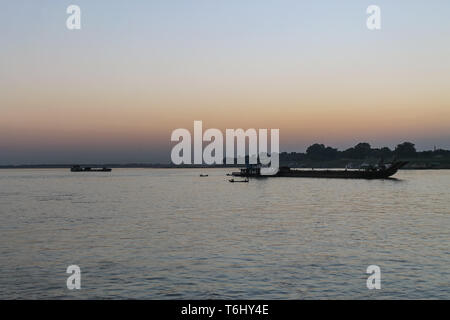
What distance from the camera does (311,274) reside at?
24.1 metres

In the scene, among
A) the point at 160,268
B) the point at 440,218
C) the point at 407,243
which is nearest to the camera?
the point at 160,268

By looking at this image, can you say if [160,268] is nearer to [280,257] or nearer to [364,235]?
[280,257]

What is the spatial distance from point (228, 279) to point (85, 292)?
6.70 metres

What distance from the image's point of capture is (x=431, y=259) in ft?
91.7

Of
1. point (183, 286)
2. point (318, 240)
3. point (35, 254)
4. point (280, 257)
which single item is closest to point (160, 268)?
point (183, 286)

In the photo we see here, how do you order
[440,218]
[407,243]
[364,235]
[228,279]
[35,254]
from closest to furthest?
[228,279]
[35,254]
[407,243]
[364,235]
[440,218]
